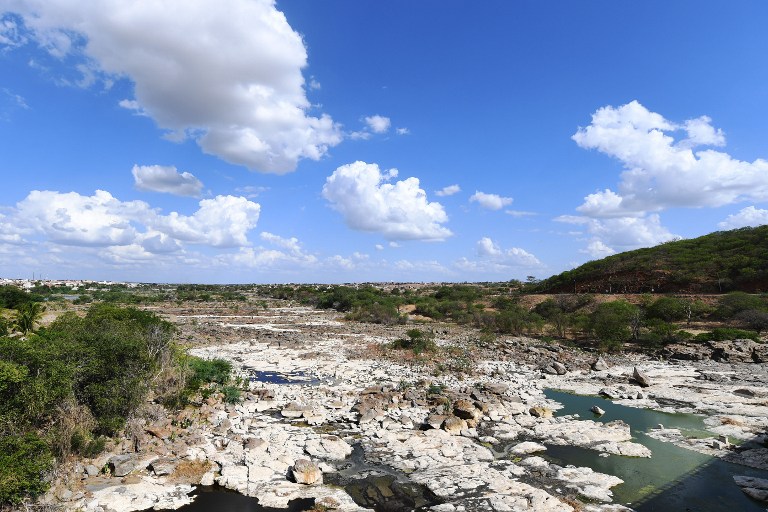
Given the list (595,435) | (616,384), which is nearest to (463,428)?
(595,435)

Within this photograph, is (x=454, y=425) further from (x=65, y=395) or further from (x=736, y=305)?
(x=736, y=305)

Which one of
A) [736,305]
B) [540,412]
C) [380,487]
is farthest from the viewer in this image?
[736,305]

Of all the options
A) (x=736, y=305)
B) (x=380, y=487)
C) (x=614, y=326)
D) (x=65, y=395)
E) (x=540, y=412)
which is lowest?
(x=380, y=487)

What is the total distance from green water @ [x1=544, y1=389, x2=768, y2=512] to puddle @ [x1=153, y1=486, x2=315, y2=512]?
8.04 m

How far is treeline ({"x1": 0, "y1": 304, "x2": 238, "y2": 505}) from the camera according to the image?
9391 mm

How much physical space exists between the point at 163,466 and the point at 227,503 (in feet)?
8.71

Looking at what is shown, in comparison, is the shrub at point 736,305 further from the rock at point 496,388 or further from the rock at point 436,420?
the rock at point 436,420

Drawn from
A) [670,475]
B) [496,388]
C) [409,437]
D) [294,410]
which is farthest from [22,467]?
[496,388]

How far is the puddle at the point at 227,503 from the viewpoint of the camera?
10742 millimetres

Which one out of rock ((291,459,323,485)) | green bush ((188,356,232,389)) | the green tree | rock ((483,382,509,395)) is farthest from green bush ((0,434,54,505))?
the green tree

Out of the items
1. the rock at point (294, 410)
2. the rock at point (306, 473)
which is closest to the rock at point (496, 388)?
the rock at point (294, 410)

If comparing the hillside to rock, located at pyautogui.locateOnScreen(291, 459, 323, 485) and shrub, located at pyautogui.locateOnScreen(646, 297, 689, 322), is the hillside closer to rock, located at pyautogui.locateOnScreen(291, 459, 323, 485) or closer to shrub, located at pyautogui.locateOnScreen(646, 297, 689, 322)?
shrub, located at pyautogui.locateOnScreen(646, 297, 689, 322)

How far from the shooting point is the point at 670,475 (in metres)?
13.0

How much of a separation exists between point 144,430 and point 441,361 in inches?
738
